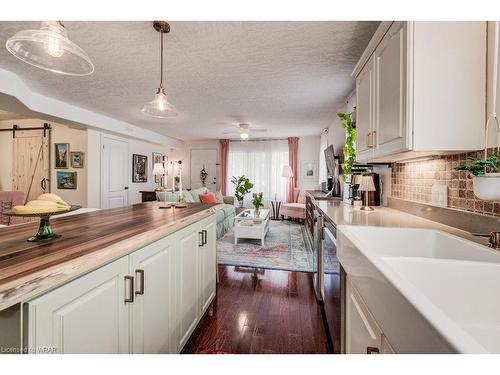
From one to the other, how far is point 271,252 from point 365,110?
2487 millimetres

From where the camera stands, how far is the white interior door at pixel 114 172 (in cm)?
510

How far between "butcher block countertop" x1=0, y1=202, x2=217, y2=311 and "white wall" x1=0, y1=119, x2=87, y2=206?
14.0ft

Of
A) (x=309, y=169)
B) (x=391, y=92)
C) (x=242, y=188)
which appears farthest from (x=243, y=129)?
(x=391, y=92)

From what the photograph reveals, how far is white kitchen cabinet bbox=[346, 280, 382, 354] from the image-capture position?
0.76m

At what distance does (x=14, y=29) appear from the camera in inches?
77.7

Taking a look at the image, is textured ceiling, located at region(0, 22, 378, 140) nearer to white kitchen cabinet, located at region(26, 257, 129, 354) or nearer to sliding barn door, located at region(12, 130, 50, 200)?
white kitchen cabinet, located at region(26, 257, 129, 354)

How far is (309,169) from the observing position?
22.7 ft

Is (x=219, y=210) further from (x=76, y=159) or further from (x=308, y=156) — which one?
(x=308, y=156)

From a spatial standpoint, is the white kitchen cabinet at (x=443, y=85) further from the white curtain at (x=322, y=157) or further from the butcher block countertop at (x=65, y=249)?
the white curtain at (x=322, y=157)

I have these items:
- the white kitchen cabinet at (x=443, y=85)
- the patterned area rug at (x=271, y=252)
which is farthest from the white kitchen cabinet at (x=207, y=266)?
the white kitchen cabinet at (x=443, y=85)

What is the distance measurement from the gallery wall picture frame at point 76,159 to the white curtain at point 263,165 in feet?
12.4

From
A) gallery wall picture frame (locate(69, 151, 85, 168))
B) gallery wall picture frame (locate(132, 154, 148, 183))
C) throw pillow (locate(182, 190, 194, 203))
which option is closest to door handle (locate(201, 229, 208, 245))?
throw pillow (locate(182, 190, 194, 203))
